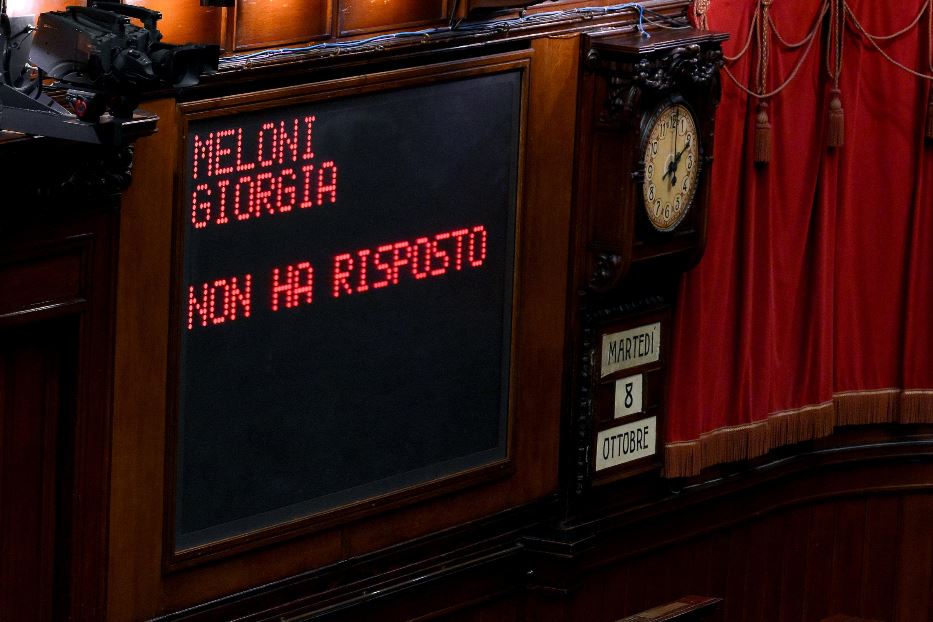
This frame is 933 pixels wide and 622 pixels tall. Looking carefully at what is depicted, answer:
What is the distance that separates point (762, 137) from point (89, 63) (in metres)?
2.77

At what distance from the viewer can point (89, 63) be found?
403 centimetres

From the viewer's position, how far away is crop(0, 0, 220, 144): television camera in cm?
402

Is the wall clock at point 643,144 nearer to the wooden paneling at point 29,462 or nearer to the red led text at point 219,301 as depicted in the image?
the red led text at point 219,301

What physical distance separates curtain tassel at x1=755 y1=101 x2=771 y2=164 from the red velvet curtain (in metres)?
0.04

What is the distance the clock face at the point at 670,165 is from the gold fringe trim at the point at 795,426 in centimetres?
82

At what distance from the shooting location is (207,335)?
15.9ft

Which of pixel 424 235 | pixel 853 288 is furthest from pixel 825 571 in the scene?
pixel 424 235

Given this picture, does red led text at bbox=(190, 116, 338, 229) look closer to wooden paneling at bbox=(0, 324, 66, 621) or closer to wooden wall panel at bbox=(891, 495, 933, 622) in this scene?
wooden paneling at bbox=(0, 324, 66, 621)

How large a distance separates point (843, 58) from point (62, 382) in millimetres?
3085

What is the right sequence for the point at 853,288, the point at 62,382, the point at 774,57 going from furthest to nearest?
1. the point at 853,288
2. the point at 774,57
3. the point at 62,382

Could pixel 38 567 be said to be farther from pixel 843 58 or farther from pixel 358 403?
pixel 843 58

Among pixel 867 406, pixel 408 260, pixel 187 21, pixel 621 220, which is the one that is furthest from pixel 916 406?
pixel 187 21

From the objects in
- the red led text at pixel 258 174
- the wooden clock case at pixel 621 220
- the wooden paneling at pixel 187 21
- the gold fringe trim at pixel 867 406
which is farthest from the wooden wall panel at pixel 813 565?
the wooden paneling at pixel 187 21

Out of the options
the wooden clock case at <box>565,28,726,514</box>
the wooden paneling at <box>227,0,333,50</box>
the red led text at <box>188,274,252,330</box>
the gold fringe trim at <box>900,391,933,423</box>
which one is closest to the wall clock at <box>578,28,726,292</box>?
the wooden clock case at <box>565,28,726,514</box>
